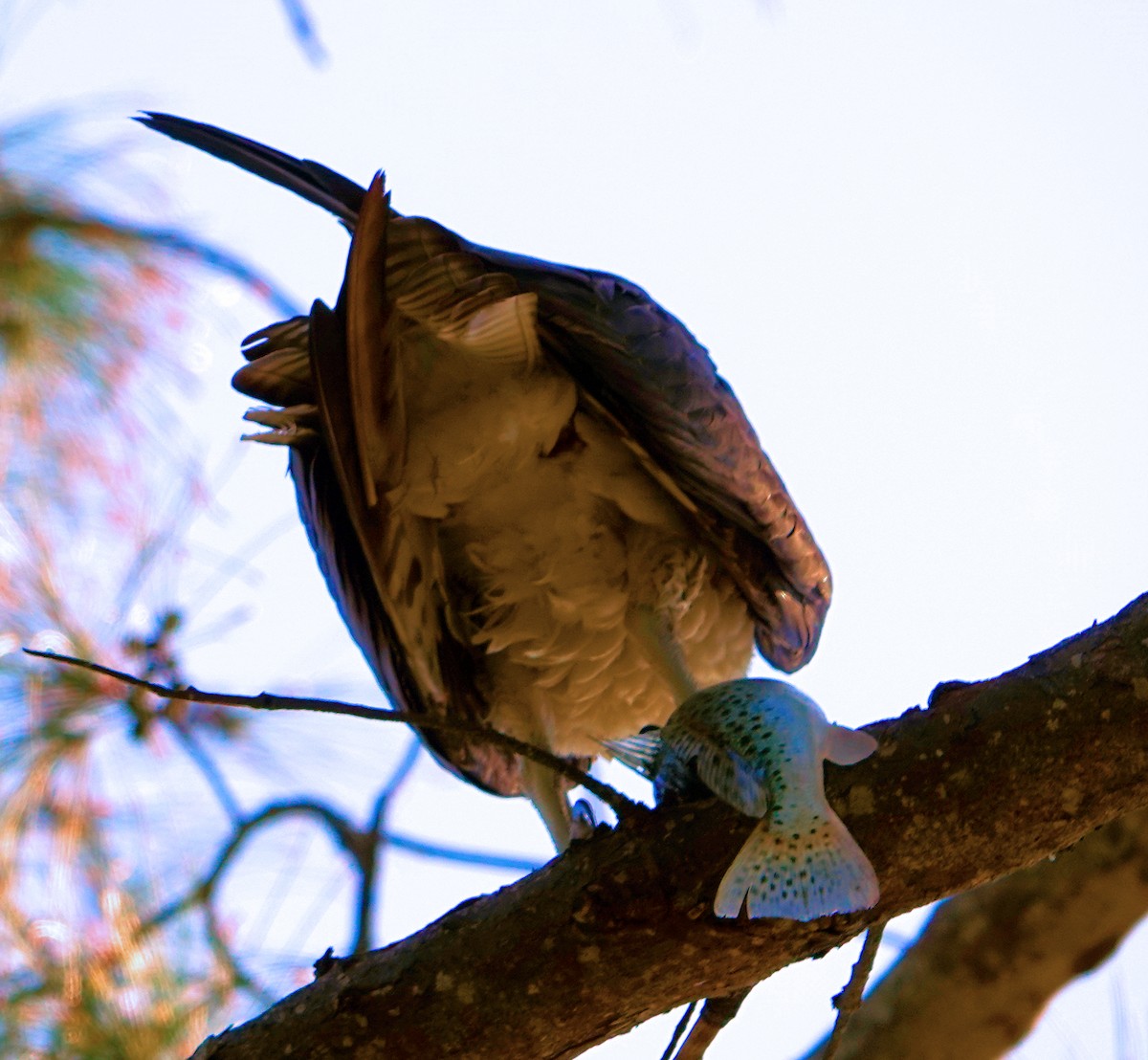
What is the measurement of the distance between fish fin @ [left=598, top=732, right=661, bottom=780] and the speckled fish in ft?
0.59

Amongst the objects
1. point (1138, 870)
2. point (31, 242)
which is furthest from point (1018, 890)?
point (31, 242)

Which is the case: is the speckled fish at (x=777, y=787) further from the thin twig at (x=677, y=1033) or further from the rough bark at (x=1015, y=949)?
the rough bark at (x=1015, y=949)

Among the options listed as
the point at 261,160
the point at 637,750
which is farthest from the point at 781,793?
the point at 261,160

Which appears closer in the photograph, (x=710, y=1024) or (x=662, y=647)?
(x=710, y=1024)

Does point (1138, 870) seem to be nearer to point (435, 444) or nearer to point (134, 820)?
point (435, 444)

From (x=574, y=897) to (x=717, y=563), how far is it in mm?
1116

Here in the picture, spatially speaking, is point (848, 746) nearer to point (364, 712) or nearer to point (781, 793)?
point (781, 793)

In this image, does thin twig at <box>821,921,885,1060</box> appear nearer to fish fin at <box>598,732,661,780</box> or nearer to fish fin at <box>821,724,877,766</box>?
fish fin at <box>821,724,877,766</box>

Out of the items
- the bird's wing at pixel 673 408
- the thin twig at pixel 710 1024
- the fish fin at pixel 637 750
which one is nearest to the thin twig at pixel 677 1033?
the thin twig at pixel 710 1024

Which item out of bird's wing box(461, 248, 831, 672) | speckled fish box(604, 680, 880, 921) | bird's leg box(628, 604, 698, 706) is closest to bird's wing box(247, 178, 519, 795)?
bird's wing box(461, 248, 831, 672)

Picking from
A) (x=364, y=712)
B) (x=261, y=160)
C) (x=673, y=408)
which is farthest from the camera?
(x=673, y=408)

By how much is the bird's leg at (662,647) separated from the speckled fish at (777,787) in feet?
2.10

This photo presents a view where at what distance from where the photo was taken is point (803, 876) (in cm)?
149

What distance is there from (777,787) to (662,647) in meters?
1.00
